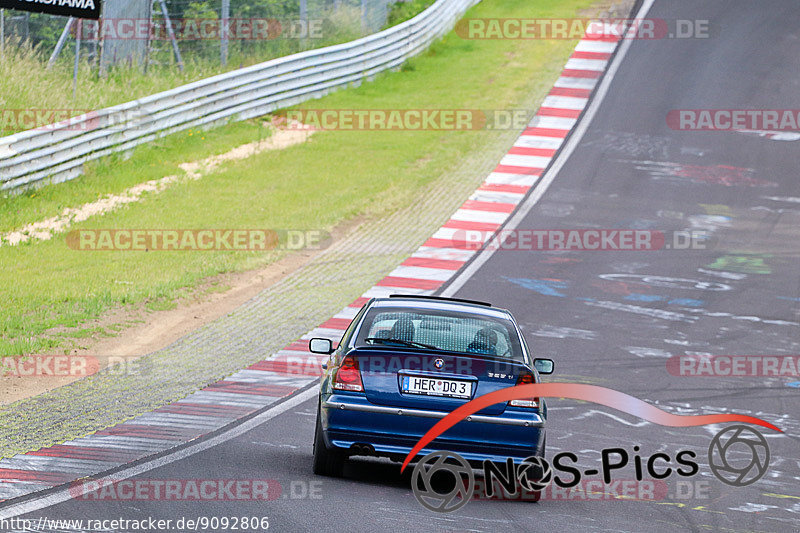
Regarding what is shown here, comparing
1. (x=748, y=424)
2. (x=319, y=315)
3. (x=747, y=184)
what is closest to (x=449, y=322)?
(x=748, y=424)

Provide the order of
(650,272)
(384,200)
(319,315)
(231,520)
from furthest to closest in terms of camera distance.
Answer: (384,200), (650,272), (319,315), (231,520)

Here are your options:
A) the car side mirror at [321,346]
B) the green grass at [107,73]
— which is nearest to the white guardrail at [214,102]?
the green grass at [107,73]

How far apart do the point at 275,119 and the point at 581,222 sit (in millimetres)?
9698

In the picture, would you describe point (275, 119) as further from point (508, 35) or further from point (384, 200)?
point (508, 35)

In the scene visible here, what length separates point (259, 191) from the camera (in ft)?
73.4

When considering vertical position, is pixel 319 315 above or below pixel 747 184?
below

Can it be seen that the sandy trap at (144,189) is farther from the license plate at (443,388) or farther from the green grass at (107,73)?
the license plate at (443,388)

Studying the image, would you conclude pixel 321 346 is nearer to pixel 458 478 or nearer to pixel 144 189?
pixel 458 478

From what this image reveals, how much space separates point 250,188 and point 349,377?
14585 mm

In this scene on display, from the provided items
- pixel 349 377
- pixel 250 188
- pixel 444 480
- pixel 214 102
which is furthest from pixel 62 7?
pixel 444 480

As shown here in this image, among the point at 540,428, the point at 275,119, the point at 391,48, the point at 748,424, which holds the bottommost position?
the point at 748,424

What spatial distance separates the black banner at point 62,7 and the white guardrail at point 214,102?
6.28ft

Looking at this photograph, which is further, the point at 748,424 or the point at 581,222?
the point at 581,222

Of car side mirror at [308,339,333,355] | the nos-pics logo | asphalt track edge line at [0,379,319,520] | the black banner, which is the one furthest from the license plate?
the black banner
